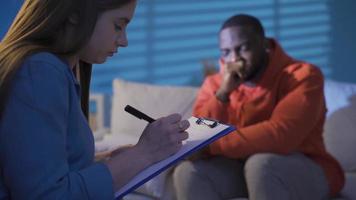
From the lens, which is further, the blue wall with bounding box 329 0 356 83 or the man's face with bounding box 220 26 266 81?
the blue wall with bounding box 329 0 356 83

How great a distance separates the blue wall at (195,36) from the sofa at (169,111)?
43 centimetres

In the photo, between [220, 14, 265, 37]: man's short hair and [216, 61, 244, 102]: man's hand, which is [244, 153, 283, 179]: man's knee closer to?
[216, 61, 244, 102]: man's hand

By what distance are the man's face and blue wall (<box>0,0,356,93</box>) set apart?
1056mm

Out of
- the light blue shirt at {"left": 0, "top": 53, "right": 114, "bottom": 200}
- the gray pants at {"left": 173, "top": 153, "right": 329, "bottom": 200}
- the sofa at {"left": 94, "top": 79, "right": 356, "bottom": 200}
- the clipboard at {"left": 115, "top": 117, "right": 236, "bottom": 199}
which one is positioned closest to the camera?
the light blue shirt at {"left": 0, "top": 53, "right": 114, "bottom": 200}

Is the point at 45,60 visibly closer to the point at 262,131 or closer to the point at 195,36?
the point at 262,131

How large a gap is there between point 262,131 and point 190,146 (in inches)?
35.7

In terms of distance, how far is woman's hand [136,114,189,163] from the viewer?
101 cm

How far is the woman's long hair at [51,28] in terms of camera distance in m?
0.91

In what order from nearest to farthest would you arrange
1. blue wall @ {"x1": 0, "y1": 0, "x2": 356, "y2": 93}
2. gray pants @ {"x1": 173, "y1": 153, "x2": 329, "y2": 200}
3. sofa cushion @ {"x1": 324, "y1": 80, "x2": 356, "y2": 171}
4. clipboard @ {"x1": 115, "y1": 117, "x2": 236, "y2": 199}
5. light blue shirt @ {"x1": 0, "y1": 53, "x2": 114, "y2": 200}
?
light blue shirt @ {"x1": 0, "y1": 53, "x2": 114, "y2": 200} → clipboard @ {"x1": 115, "y1": 117, "x2": 236, "y2": 199} → gray pants @ {"x1": 173, "y1": 153, "x2": 329, "y2": 200} → sofa cushion @ {"x1": 324, "y1": 80, "x2": 356, "y2": 171} → blue wall @ {"x1": 0, "y1": 0, "x2": 356, "y2": 93}

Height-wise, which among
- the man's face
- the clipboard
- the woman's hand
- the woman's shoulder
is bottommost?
the man's face

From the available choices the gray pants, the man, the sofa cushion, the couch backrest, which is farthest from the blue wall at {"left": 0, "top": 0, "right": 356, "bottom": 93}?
the gray pants

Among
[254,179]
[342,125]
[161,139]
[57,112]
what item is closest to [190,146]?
[161,139]

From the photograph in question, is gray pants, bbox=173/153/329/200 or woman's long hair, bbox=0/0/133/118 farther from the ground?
woman's long hair, bbox=0/0/133/118

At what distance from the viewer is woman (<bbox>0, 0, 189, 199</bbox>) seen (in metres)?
0.85
